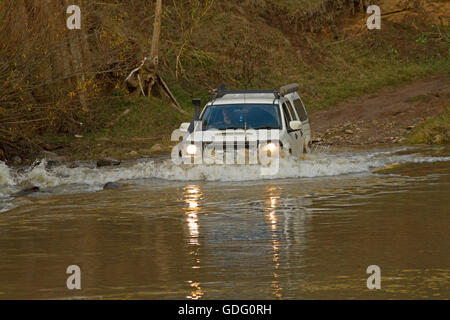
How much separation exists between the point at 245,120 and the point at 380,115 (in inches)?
503

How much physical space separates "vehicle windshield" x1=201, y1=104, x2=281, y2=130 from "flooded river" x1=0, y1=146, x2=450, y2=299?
0.78 meters

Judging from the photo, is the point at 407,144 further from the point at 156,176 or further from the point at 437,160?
the point at 156,176

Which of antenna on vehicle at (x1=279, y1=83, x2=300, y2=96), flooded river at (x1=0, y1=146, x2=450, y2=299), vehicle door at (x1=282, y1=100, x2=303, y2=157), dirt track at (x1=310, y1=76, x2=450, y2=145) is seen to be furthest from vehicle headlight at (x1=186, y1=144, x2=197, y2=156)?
dirt track at (x1=310, y1=76, x2=450, y2=145)

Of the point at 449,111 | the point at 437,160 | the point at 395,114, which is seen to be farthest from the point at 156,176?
the point at 395,114

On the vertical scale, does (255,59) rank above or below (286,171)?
above

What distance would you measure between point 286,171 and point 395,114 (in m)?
12.8

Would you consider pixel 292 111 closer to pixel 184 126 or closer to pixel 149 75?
pixel 184 126

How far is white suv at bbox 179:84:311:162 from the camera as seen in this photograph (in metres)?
15.4

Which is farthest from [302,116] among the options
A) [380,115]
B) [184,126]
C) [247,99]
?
[380,115]

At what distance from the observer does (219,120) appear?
52.7ft

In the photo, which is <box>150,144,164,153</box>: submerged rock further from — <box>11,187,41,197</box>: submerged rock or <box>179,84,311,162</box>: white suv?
<box>11,187,41,197</box>: submerged rock

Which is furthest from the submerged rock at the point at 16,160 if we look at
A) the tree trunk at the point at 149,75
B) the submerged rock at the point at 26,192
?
the tree trunk at the point at 149,75

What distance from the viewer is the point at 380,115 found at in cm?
2794

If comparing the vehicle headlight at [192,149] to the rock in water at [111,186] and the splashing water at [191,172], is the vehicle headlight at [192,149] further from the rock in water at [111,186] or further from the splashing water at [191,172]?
the rock in water at [111,186]
